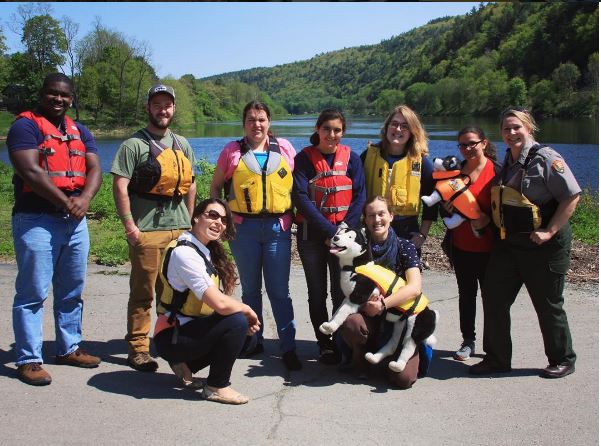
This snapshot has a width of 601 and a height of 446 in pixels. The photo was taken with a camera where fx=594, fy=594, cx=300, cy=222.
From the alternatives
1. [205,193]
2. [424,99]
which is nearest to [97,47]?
[424,99]

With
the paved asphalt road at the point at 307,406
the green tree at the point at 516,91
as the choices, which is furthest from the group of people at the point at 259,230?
the green tree at the point at 516,91

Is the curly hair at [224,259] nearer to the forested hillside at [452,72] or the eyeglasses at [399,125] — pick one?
the eyeglasses at [399,125]

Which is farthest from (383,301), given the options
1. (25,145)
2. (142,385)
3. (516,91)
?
(516,91)

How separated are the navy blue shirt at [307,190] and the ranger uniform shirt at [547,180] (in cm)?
121

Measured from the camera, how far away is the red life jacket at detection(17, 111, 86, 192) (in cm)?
417

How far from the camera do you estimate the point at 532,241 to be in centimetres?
430

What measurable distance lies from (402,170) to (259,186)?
114cm

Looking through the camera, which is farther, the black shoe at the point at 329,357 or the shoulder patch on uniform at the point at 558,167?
the black shoe at the point at 329,357

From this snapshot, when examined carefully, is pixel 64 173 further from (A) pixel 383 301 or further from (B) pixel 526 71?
(B) pixel 526 71

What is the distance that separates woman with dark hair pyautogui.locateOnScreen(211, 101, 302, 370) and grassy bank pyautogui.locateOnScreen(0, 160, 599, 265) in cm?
364

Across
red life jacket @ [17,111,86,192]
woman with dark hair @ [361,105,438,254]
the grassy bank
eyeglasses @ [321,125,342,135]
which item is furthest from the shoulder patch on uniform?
the grassy bank

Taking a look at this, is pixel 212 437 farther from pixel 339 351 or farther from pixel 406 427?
pixel 339 351

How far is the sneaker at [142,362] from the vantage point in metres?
4.50

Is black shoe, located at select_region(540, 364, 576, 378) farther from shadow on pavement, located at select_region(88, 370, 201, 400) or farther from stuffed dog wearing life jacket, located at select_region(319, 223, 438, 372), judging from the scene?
shadow on pavement, located at select_region(88, 370, 201, 400)
